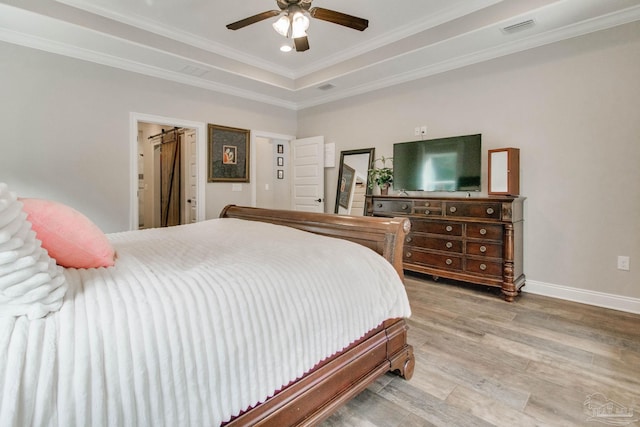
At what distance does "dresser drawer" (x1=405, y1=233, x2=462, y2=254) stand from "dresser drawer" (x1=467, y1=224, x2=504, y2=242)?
17 centimetres

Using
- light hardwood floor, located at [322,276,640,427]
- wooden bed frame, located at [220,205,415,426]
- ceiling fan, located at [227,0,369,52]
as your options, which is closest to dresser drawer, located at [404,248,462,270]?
light hardwood floor, located at [322,276,640,427]

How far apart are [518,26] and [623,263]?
2.44 metres

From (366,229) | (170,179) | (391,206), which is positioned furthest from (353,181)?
(170,179)

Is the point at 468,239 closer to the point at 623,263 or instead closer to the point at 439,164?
the point at 439,164

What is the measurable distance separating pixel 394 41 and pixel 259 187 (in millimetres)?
3698

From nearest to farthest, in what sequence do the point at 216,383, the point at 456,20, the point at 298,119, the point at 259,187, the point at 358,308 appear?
the point at 216,383 → the point at 358,308 → the point at 456,20 → the point at 298,119 → the point at 259,187

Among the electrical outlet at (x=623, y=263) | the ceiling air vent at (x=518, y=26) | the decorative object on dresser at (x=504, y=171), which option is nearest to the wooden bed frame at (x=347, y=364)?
the decorative object on dresser at (x=504, y=171)

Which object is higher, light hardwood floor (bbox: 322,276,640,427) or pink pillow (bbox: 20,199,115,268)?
pink pillow (bbox: 20,199,115,268)

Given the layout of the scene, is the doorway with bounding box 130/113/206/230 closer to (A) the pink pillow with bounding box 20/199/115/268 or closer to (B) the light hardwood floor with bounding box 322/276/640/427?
(A) the pink pillow with bounding box 20/199/115/268

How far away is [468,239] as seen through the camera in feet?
10.8

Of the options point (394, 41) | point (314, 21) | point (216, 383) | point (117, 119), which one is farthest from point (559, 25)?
point (117, 119)

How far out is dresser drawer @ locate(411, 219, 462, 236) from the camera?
3.39 metres

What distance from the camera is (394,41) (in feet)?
12.2

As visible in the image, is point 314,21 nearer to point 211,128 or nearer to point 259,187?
point 211,128
